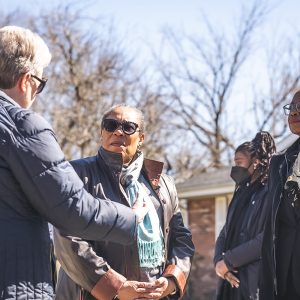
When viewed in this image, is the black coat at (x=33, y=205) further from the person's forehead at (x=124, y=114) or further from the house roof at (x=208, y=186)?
the house roof at (x=208, y=186)

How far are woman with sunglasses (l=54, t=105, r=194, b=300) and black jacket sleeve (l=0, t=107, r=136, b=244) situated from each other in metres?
0.99

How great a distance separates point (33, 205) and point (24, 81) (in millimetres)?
574

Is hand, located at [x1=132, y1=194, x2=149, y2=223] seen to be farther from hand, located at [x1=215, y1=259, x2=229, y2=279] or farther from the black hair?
the black hair

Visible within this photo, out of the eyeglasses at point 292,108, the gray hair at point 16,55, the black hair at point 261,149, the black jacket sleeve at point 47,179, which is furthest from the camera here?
the black hair at point 261,149

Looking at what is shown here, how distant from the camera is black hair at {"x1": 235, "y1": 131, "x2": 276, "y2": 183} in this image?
18.6 ft

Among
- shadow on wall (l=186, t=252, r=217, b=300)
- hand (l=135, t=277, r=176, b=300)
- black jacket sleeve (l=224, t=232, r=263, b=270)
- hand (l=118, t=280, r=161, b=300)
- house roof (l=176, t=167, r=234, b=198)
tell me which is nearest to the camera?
hand (l=118, t=280, r=161, b=300)

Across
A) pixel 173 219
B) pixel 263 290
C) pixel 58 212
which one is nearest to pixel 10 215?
pixel 58 212

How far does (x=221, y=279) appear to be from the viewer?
5723mm

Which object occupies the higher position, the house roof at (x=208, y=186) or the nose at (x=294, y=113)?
the nose at (x=294, y=113)

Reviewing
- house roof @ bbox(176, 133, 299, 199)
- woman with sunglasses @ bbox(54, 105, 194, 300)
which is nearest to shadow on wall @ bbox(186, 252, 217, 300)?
house roof @ bbox(176, 133, 299, 199)

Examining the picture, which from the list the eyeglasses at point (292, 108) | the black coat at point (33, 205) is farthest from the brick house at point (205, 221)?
the black coat at point (33, 205)

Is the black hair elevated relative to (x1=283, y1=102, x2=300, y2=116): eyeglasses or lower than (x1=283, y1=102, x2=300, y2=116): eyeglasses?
lower

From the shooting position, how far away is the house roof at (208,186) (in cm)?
1503

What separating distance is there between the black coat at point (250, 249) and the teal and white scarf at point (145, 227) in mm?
1516
